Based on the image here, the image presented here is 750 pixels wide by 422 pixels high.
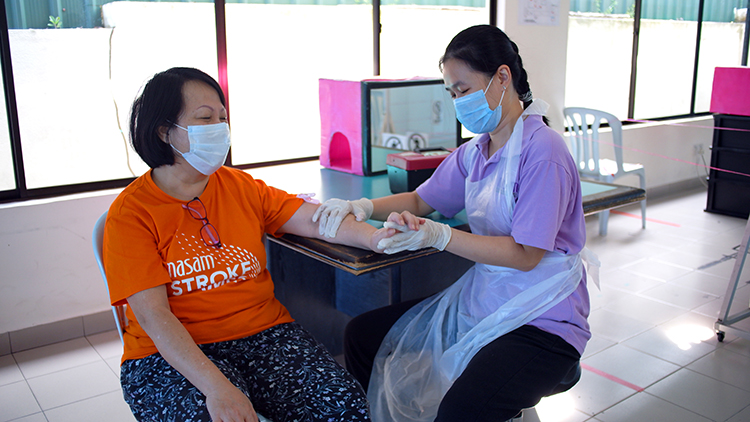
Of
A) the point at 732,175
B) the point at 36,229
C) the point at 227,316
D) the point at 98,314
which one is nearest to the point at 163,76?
the point at 227,316

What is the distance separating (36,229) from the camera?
94.8 inches

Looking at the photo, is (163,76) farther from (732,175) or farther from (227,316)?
(732,175)

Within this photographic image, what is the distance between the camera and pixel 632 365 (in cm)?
230

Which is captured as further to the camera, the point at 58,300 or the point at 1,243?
the point at 58,300

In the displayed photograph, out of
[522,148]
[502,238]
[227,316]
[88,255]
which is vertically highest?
[522,148]

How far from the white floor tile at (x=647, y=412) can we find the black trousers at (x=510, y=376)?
2.35ft

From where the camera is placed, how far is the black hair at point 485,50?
141 centimetres

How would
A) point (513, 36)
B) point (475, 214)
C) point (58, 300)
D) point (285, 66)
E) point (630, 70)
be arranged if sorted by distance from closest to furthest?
point (475, 214) → point (58, 300) → point (285, 66) → point (513, 36) → point (630, 70)

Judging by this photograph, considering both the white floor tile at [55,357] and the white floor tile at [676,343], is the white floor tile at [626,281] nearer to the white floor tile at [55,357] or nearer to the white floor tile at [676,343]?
the white floor tile at [676,343]

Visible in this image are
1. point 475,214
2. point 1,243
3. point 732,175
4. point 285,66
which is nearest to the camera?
point 475,214

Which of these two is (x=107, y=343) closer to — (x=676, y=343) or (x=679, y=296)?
(x=676, y=343)

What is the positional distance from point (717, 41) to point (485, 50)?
512 centimetres

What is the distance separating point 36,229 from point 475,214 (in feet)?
6.02

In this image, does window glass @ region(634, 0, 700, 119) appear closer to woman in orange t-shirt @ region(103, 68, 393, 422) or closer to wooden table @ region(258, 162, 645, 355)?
wooden table @ region(258, 162, 645, 355)
